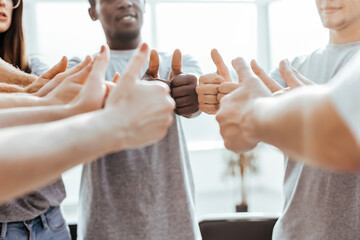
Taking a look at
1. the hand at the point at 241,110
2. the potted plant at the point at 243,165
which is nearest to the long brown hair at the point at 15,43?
the hand at the point at 241,110

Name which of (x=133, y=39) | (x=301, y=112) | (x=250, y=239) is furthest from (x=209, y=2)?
(x=301, y=112)

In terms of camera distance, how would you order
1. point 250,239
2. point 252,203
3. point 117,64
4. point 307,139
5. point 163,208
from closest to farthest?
point 307,139 < point 163,208 < point 117,64 < point 250,239 < point 252,203

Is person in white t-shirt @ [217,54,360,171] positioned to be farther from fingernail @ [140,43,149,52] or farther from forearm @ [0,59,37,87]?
forearm @ [0,59,37,87]

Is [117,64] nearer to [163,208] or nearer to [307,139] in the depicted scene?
[163,208]

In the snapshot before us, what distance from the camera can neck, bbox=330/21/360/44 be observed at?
946 millimetres

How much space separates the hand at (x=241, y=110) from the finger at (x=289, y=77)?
0.49 feet

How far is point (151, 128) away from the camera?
0.51 m

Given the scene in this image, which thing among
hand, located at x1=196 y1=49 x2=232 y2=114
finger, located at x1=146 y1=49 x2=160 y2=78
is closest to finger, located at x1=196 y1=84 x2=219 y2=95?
hand, located at x1=196 y1=49 x2=232 y2=114

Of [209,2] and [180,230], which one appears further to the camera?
[209,2]

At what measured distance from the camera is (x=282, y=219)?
0.91 meters

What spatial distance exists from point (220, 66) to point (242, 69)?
23 cm

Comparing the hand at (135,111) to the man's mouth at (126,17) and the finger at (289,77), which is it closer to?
the finger at (289,77)

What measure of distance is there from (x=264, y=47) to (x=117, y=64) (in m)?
1.50

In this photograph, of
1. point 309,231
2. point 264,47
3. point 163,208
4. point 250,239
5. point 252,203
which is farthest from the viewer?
point 252,203
